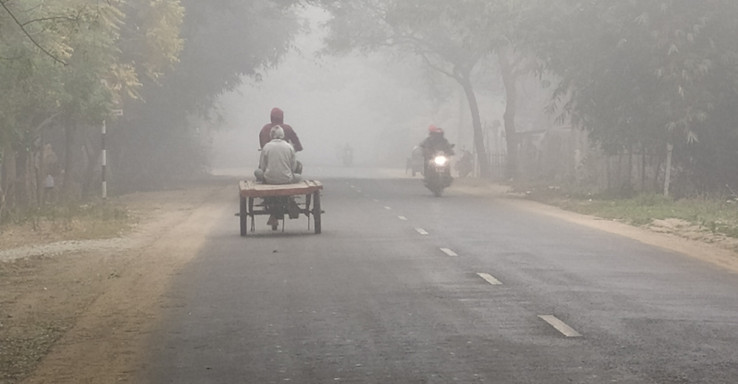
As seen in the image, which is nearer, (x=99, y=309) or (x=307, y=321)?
(x=307, y=321)

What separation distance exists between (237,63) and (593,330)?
155 feet

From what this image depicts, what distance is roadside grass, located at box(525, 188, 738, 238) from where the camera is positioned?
27.4 metres

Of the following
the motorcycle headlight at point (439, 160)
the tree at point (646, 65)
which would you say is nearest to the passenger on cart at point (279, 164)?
the tree at point (646, 65)

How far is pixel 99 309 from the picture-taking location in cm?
1433

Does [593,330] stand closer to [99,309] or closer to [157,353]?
[157,353]

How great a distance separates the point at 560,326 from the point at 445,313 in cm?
140

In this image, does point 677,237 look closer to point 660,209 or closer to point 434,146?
point 660,209

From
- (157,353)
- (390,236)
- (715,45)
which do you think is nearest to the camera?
(157,353)

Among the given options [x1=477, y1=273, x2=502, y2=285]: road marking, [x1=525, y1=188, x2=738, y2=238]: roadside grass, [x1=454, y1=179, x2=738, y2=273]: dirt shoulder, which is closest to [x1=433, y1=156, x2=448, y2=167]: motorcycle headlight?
[x1=525, y1=188, x2=738, y2=238]: roadside grass

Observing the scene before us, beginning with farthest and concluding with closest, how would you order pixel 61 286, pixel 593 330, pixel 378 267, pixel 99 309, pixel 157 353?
pixel 378 267 → pixel 61 286 → pixel 99 309 → pixel 593 330 → pixel 157 353

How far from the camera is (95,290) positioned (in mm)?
16312

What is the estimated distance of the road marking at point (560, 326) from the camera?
11719 mm

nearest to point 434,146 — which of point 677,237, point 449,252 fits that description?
point 677,237

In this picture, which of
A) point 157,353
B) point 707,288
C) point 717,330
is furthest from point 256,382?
point 707,288
